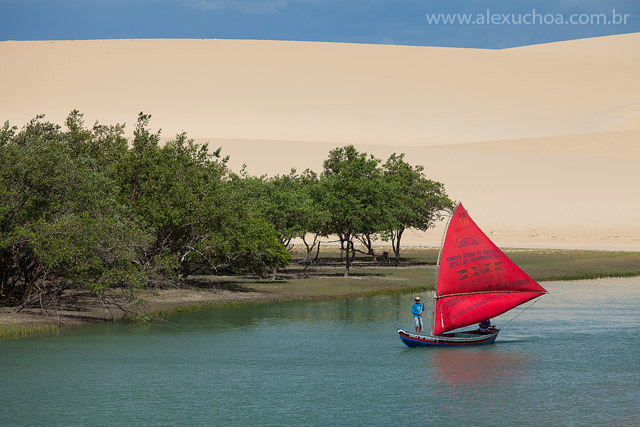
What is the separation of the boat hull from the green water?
1.50 feet

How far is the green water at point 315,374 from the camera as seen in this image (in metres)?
26.6

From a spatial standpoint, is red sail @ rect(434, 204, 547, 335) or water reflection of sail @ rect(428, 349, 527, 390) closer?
water reflection of sail @ rect(428, 349, 527, 390)

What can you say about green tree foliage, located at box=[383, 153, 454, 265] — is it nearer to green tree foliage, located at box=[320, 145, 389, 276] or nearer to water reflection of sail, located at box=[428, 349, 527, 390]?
green tree foliage, located at box=[320, 145, 389, 276]

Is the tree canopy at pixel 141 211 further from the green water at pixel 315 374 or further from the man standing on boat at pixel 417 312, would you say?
the man standing on boat at pixel 417 312

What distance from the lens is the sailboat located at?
38.2 meters

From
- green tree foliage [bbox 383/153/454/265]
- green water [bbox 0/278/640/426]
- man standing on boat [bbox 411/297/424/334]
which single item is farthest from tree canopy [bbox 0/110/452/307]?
man standing on boat [bbox 411/297/424/334]

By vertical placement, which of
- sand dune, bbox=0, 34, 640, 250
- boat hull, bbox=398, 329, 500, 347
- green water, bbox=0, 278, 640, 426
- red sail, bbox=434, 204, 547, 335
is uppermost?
sand dune, bbox=0, 34, 640, 250

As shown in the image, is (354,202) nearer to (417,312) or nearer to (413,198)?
(413,198)

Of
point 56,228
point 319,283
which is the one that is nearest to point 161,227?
point 56,228

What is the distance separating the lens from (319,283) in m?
62.7

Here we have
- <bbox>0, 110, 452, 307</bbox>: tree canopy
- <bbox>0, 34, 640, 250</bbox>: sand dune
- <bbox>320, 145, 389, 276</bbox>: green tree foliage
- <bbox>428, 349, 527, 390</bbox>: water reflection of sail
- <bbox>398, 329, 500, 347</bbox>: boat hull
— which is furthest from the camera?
<bbox>0, 34, 640, 250</bbox>: sand dune

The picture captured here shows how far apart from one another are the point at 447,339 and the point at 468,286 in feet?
8.30

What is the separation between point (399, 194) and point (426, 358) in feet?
136

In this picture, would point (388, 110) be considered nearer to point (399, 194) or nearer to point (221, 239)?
point (399, 194)
